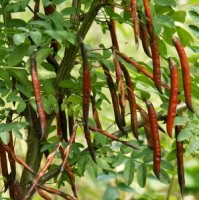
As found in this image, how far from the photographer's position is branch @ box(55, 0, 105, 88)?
4.14 ft

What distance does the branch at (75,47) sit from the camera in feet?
4.14

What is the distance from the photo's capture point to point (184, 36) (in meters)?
1.36

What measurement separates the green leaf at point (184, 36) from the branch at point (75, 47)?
8.4 inches

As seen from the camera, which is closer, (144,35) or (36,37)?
(36,37)

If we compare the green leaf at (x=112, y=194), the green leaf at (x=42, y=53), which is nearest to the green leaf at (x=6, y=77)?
the green leaf at (x=42, y=53)

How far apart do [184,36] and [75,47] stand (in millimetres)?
263

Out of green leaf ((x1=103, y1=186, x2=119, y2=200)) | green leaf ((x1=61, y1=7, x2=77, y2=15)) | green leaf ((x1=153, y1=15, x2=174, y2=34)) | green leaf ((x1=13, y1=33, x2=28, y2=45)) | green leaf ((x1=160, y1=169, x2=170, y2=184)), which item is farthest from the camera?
green leaf ((x1=103, y1=186, x2=119, y2=200))

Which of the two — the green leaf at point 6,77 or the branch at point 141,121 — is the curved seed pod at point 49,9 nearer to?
the green leaf at point 6,77

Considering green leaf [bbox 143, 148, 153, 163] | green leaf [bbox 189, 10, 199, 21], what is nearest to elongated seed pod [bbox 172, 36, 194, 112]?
green leaf [bbox 189, 10, 199, 21]

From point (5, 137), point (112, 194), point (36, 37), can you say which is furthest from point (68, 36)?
point (112, 194)

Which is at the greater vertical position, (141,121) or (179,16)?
(179,16)

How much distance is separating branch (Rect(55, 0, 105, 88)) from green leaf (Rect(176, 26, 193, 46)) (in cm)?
21

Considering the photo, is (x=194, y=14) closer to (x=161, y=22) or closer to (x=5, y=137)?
(x=161, y=22)

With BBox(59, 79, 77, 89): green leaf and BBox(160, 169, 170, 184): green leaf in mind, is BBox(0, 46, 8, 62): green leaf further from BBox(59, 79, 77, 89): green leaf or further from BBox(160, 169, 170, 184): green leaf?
BBox(160, 169, 170, 184): green leaf
